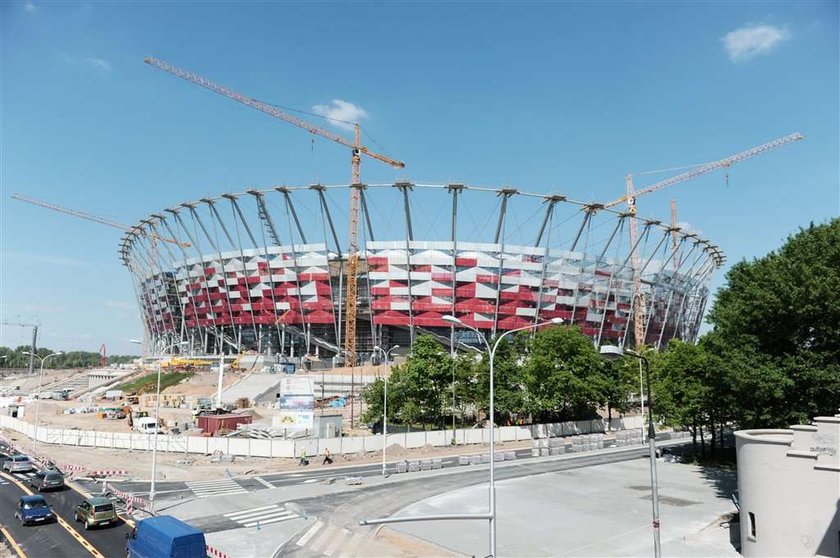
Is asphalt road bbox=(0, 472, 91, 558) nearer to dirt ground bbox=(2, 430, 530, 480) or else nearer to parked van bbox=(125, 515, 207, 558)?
parked van bbox=(125, 515, 207, 558)

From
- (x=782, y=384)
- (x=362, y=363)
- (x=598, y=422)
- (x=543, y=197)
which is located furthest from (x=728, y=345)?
(x=362, y=363)

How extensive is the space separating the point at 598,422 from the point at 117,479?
2253 inches

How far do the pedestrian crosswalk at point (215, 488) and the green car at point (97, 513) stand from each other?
8.31m

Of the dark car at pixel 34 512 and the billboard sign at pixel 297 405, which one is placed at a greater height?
the billboard sign at pixel 297 405

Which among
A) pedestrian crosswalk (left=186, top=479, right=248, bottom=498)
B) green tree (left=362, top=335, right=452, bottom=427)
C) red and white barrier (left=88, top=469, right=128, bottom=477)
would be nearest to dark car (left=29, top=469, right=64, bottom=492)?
red and white barrier (left=88, top=469, right=128, bottom=477)

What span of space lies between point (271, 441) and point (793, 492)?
135 feet

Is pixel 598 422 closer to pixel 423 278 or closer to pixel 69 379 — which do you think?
pixel 423 278

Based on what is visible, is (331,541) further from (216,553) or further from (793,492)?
(793,492)

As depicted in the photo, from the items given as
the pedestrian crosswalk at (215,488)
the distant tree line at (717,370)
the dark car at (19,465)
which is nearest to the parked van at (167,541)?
the pedestrian crosswalk at (215,488)

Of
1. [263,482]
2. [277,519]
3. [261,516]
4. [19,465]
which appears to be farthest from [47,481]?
[277,519]

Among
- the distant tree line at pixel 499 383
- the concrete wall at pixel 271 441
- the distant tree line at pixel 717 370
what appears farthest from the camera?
the distant tree line at pixel 499 383

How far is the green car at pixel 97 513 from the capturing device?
27.6m

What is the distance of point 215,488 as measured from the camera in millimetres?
39188

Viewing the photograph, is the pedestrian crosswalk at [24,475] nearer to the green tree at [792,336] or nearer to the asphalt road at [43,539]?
the asphalt road at [43,539]
